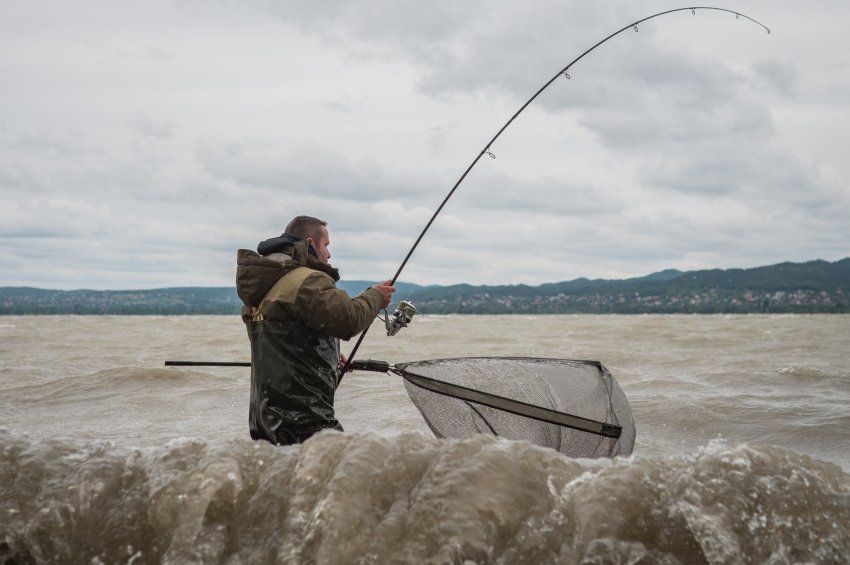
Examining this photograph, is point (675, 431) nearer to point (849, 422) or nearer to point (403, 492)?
point (849, 422)

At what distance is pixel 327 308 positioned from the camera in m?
4.18

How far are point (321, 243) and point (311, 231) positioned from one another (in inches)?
3.9

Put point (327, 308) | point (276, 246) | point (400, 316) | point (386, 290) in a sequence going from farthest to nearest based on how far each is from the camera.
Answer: point (400, 316) → point (386, 290) → point (276, 246) → point (327, 308)

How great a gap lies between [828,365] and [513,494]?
1750 centimetres

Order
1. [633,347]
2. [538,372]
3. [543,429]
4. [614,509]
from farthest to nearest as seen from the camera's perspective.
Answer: [633,347]
[538,372]
[543,429]
[614,509]

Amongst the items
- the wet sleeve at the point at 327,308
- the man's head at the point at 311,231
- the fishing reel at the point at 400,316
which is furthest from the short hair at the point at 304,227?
the fishing reel at the point at 400,316

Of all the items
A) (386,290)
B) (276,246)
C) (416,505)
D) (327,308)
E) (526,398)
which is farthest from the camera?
(526,398)

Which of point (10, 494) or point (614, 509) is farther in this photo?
point (10, 494)

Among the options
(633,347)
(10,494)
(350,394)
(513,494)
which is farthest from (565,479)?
(633,347)

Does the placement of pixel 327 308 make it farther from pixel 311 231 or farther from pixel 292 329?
pixel 311 231

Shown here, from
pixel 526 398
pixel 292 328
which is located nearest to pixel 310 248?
pixel 292 328

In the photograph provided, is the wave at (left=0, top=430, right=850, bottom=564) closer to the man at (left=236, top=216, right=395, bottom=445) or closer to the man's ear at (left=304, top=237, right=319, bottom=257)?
the man at (left=236, top=216, right=395, bottom=445)

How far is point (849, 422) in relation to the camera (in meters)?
9.82

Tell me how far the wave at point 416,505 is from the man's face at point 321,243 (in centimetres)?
119
